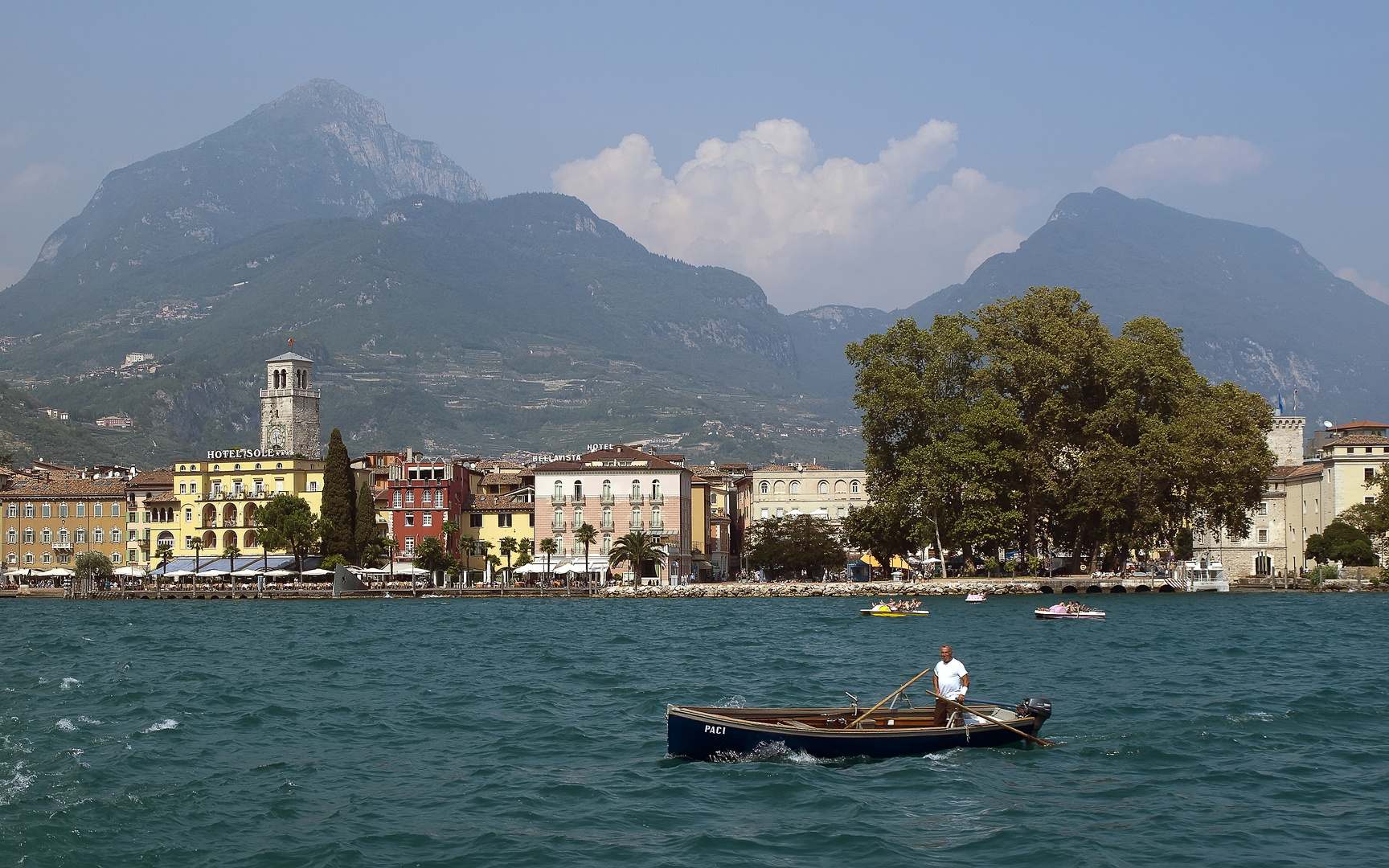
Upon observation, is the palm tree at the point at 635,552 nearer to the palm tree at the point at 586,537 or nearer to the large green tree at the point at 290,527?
A: the palm tree at the point at 586,537

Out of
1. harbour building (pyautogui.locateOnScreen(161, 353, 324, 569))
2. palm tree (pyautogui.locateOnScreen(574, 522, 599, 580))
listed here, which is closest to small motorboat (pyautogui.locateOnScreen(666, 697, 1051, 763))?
palm tree (pyautogui.locateOnScreen(574, 522, 599, 580))

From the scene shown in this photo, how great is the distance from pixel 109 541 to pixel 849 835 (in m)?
97.2

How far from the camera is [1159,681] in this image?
1248 inches

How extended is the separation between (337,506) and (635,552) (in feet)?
65.3

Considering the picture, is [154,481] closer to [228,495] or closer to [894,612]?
[228,495]

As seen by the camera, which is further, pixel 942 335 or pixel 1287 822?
pixel 942 335

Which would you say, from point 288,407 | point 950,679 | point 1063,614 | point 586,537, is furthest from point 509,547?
point 950,679

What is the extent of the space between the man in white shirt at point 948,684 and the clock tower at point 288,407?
10265cm

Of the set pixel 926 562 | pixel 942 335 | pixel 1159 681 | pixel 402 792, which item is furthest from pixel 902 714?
pixel 926 562

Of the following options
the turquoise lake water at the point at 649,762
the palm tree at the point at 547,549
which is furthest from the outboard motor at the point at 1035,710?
the palm tree at the point at 547,549

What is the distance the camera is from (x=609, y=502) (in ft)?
323

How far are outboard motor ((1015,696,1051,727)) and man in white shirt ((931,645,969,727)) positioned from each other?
995 millimetres

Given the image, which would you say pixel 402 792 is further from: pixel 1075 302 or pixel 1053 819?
pixel 1075 302

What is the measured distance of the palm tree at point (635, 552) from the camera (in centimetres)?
9244
